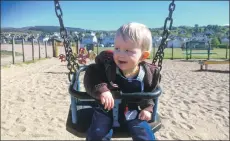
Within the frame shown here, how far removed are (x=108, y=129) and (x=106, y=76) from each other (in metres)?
0.29

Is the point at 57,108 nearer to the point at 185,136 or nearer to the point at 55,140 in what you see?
the point at 55,140

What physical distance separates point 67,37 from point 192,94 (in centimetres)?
631

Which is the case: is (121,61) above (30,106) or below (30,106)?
above

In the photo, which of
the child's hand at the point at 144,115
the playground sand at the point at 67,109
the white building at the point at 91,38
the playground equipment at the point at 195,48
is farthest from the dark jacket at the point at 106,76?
the white building at the point at 91,38

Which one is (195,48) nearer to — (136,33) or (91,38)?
(91,38)

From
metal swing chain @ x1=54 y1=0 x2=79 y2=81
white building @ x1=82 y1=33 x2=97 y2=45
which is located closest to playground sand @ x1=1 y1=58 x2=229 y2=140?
metal swing chain @ x1=54 y1=0 x2=79 y2=81

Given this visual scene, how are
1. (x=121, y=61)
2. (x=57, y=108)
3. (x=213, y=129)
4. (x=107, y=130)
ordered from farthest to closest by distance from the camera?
(x=57, y=108) < (x=213, y=129) < (x=107, y=130) < (x=121, y=61)

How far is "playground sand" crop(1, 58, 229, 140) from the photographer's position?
5.11 meters

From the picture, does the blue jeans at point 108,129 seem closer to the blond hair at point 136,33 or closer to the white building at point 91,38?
the blond hair at point 136,33

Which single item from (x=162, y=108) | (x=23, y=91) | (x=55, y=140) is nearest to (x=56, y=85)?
(x=23, y=91)

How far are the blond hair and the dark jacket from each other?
7.6 inches

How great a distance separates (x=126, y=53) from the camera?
1.54 m

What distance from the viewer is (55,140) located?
4773mm

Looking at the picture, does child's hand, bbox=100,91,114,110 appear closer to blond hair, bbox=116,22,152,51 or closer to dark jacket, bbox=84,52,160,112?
dark jacket, bbox=84,52,160,112
